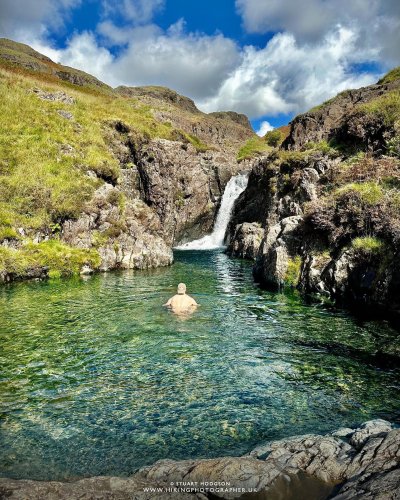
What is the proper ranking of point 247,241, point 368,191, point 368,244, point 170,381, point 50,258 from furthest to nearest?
point 247,241 → point 50,258 → point 368,191 → point 368,244 → point 170,381

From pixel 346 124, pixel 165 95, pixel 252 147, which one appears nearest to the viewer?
pixel 346 124

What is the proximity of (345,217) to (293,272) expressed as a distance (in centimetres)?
445

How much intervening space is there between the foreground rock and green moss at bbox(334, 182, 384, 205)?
49.2ft

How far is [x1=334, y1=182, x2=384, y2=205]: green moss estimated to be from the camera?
18.5m

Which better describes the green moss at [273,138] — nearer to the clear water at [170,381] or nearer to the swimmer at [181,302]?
the swimmer at [181,302]

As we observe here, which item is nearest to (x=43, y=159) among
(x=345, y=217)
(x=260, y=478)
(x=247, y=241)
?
(x=247, y=241)

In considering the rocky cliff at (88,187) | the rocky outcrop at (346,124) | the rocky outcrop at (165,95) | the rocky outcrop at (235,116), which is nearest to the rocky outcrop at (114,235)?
the rocky cliff at (88,187)

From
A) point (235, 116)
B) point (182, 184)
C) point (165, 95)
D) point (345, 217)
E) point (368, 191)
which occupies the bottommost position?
point (345, 217)

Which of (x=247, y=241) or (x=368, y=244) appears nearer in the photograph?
(x=368, y=244)

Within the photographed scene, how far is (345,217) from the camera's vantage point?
19.2 meters

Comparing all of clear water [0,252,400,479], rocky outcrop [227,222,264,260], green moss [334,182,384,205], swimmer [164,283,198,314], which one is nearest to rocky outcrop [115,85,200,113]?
rocky outcrop [227,222,264,260]

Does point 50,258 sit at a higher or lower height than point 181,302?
higher

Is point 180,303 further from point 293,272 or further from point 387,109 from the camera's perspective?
point 387,109

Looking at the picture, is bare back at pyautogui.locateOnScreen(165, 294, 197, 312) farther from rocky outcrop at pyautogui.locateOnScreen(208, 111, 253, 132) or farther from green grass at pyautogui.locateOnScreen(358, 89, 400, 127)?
rocky outcrop at pyautogui.locateOnScreen(208, 111, 253, 132)
